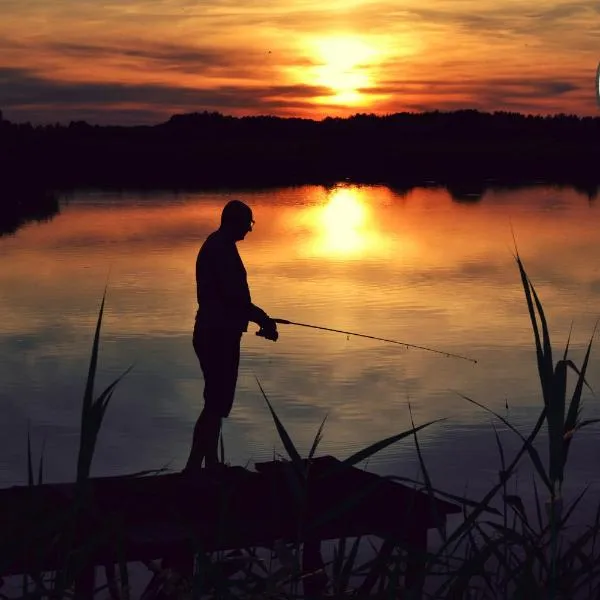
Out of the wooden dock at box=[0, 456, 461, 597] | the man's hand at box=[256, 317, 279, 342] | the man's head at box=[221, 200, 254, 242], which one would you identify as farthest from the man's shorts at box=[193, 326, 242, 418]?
the wooden dock at box=[0, 456, 461, 597]

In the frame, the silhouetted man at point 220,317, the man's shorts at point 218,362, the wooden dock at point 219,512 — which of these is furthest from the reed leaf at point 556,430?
the man's shorts at point 218,362

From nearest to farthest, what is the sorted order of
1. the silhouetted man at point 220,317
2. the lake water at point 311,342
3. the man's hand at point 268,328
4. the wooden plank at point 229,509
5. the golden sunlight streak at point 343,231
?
the wooden plank at point 229,509 → the silhouetted man at point 220,317 → the man's hand at point 268,328 → the lake water at point 311,342 → the golden sunlight streak at point 343,231

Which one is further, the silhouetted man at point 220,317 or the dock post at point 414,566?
the silhouetted man at point 220,317

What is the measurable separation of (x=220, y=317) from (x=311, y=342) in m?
9.90

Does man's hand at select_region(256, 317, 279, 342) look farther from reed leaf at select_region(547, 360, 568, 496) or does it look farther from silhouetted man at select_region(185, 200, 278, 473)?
reed leaf at select_region(547, 360, 568, 496)

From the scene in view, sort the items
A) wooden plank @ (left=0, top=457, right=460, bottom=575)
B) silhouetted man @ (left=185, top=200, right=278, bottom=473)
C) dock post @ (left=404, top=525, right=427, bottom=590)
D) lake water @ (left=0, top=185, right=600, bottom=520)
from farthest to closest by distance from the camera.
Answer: lake water @ (left=0, top=185, right=600, bottom=520) → silhouetted man @ (left=185, top=200, right=278, bottom=473) → wooden plank @ (left=0, top=457, right=460, bottom=575) → dock post @ (left=404, top=525, right=427, bottom=590)

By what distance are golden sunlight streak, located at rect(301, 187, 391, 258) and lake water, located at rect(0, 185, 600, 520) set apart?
22cm

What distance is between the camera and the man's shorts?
8.62 metres

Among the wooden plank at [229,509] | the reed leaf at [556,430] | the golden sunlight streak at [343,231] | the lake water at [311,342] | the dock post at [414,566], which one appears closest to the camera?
the reed leaf at [556,430]

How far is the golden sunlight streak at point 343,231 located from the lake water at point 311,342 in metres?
0.22

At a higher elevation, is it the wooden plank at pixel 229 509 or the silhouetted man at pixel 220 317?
the silhouetted man at pixel 220 317

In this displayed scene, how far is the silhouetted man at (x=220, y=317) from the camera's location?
336 inches

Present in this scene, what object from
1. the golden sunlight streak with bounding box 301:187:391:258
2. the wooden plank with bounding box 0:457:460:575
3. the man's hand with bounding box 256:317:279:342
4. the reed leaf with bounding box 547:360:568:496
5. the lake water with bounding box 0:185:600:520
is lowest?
the golden sunlight streak with bounding box 301:187:391:258

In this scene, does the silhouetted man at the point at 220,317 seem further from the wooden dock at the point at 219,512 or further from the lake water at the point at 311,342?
the wooden dock at the point at 219,512
